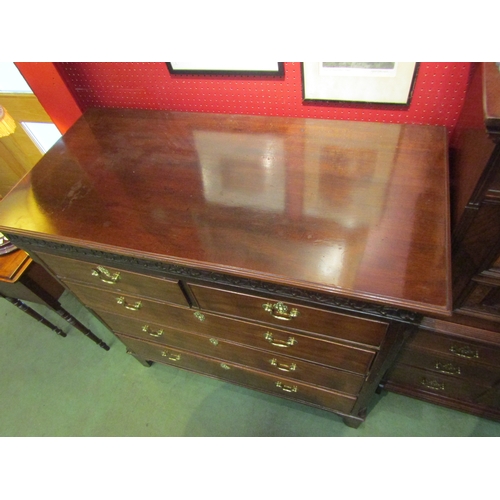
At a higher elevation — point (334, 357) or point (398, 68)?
point (398, 68)

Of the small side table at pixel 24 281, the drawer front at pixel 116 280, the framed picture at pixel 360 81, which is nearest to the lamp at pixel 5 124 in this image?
the small side table at pixel 24 281

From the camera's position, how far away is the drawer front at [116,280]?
105 cm

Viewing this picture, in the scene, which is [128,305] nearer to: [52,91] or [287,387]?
[287,387]

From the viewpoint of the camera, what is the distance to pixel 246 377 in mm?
1527

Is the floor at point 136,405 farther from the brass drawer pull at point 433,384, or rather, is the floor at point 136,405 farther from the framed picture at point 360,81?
the framed picture at point 360,81

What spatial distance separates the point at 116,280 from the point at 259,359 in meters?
0.64

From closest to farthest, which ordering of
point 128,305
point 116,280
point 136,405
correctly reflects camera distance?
point 116,280 < point 128,305 < point 136,405

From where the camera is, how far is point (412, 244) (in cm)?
79

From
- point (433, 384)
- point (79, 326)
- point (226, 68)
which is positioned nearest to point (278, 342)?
point (433, 384)

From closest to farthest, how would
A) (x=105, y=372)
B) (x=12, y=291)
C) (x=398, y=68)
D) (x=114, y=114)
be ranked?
(x=398, y=68), (x=114, y=114), (x=12, y=291), (x=105, y=372)

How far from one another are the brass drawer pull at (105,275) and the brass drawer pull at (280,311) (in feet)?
1.71

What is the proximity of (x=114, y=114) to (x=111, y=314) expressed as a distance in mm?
863
